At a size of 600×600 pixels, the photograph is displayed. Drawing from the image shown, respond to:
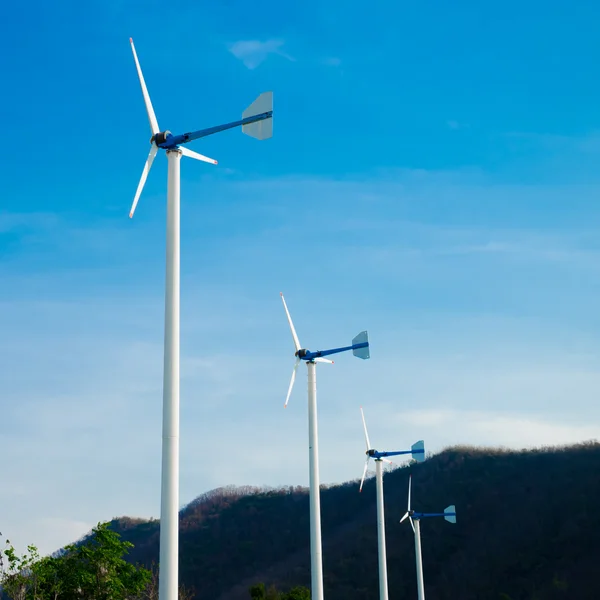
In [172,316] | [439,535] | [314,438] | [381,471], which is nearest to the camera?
[172,316]

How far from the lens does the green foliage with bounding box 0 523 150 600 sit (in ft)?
131

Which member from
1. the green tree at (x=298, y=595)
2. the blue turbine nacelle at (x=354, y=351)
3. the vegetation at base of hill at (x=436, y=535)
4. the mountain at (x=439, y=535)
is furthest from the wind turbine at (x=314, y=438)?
the mountain at (x=439, y=535)

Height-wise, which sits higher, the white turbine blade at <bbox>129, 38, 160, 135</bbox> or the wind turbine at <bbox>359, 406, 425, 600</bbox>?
the white turbine blade at <bbox>129, 38, 160, 135</bbox>

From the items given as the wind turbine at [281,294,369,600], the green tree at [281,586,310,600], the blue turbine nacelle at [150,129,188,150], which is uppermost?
the blue turbine nacelle at [150,129,188,150]

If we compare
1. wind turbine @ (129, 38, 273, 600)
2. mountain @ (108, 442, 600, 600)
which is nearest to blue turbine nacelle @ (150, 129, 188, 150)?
wind turbine @ (129, 38, 273, 600)

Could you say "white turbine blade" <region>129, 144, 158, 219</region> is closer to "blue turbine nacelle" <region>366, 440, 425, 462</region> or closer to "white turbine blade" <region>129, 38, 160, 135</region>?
"white turbine blade" <region>129, 38, 160, 135</region>

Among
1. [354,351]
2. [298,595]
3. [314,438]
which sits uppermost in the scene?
[354,351]

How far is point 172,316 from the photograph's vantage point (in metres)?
21.0

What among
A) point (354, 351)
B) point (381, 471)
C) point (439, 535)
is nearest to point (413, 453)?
point (381, 471)

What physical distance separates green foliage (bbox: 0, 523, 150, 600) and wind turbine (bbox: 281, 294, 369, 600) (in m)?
12.0

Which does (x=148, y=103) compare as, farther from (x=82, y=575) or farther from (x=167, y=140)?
(x=82, y=575)

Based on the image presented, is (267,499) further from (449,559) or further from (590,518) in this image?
(590,518)

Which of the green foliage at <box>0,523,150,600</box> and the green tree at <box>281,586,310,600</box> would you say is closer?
the green foliage at <box>0,523,150,600</box>

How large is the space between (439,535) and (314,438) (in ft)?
308
